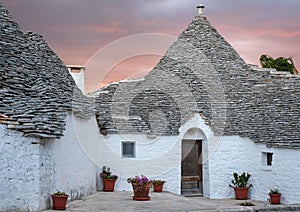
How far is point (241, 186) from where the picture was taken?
16.7m

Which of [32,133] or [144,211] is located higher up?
[32,133]

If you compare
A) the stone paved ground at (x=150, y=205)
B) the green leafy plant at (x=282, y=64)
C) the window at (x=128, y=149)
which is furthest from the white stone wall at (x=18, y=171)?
the green leafy plant at (x=282, y=64)

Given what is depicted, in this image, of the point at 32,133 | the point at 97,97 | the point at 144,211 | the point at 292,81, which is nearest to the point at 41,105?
the point at 32,133

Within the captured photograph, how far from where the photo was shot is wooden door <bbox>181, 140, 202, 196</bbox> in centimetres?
1793

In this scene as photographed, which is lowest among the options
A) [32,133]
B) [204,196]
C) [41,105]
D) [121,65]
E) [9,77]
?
[204,196]

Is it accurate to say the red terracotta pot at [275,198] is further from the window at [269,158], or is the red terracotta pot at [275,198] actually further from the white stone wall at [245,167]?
the window at [269,158]

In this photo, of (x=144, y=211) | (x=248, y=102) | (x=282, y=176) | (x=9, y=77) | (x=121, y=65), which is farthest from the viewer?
(x=248, y=102)

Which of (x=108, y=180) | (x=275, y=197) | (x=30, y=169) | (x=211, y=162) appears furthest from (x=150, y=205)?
(x=211, y=162)

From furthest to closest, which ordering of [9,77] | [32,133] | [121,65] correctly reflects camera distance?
[121,65]
[9,77]
[32,133]

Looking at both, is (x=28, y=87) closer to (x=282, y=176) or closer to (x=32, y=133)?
(x=32, y=133)

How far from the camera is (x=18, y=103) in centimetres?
1074

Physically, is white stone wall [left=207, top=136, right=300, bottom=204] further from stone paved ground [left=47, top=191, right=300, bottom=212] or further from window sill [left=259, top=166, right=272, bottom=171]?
stone paved ground [left=47, top=191, right=300, bottom=212]

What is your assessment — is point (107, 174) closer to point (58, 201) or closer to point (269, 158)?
point (58, 201)

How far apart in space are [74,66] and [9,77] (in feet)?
24.1
